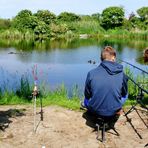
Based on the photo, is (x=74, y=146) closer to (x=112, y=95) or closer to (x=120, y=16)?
(x=112, y=95)

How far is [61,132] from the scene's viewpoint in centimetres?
611

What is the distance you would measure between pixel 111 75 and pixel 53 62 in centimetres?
1696

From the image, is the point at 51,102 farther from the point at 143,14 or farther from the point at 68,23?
the point at 143,14

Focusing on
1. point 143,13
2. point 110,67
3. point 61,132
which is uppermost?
point 143,13

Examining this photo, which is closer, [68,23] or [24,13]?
[24,13]

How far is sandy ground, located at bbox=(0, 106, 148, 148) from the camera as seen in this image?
5.61 metres

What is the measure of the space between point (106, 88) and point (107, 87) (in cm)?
2

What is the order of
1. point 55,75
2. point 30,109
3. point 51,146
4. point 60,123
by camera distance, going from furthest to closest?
point 55,75 → point 30,109 → point 60,123 → point 51,146

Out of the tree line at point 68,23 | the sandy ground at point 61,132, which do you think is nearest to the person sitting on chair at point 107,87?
the sandy ground at point 61,132

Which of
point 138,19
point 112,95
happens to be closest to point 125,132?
point 112,95

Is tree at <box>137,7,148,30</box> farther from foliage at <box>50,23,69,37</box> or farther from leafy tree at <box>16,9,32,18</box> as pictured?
leafy tree at <box>16,9,32,18</box>

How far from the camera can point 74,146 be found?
18.1ft

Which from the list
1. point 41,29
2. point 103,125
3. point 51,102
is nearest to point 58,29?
point 41,29

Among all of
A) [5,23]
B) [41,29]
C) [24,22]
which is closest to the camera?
[41,29]
